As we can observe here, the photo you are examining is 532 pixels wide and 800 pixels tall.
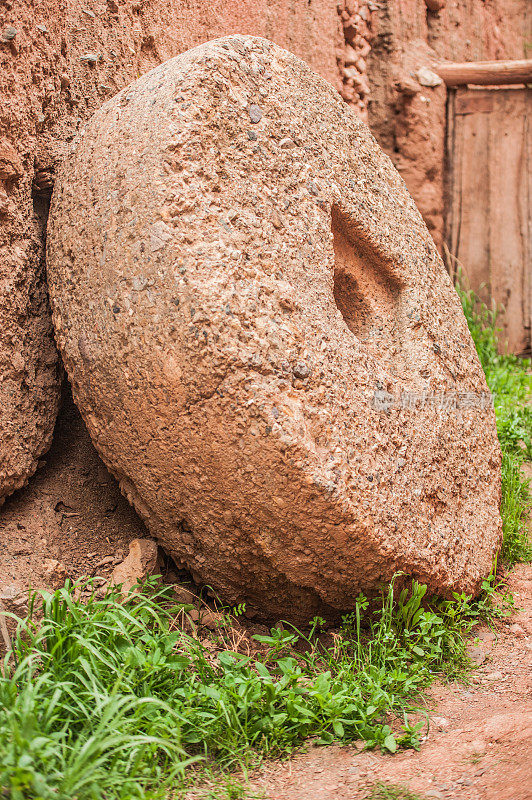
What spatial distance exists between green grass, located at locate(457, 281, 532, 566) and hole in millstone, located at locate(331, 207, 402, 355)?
962 millimetres

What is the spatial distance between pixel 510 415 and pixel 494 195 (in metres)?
1.67

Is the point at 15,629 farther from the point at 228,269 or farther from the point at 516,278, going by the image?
the point at 516,278

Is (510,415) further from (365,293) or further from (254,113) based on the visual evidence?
(254,113)

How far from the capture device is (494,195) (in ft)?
14.6

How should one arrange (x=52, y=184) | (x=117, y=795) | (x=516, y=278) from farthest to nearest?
(x=516, y=278)
(x=52, y=184)
(x=117, y=795)

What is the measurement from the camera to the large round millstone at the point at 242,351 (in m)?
1.74

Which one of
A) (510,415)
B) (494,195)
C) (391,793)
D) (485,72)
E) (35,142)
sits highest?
(485,72)

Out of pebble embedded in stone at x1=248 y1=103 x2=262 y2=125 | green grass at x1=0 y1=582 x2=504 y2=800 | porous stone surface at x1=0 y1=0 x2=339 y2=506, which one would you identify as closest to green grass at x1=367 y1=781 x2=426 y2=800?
green grass at x1=0 y1=582 x2=504 y2=800

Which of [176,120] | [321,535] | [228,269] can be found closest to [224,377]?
[228,269]

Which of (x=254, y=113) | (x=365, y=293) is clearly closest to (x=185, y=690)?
(x=365, y=293)

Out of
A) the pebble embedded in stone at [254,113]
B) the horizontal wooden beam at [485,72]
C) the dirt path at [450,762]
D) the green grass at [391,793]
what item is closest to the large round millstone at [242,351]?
the pebble embedded in stone at [254,113]

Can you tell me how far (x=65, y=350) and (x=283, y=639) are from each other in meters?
0.97

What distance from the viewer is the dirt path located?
155 centimetres

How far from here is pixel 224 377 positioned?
5.62 feet
